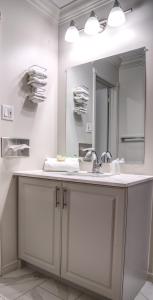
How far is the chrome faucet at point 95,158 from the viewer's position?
1.83 metres

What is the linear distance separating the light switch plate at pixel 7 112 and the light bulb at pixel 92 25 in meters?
0.93

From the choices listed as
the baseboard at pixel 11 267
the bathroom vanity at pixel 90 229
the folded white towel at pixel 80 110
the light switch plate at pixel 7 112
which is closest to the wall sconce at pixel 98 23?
the folded white towel at pixel 80 110

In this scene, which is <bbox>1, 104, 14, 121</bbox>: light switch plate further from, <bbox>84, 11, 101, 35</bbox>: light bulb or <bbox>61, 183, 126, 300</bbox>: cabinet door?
<bbox>84, 11, 101, 35</bbox>: light bulb

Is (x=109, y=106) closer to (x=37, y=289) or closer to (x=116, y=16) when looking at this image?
(x=116, y=16)

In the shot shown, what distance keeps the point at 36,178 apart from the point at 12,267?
804mm

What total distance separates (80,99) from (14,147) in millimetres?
794

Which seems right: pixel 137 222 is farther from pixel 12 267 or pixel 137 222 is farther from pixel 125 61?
pixel 125 61

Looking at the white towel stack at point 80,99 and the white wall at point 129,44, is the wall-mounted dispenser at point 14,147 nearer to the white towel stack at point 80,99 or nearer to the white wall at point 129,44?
the white towel stack at point 80,99

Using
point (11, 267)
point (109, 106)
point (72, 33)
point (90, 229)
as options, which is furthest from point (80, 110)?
point (11, 267)

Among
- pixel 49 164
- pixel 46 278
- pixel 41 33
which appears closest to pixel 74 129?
pixel 49 164

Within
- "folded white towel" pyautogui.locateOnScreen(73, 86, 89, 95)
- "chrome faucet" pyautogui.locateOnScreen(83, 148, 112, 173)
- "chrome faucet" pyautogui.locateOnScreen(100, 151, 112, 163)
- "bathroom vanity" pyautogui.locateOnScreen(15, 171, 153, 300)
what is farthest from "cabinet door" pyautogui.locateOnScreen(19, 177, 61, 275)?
"folded white towel" pyautogui.locateOnScreen(73, 86, 89, 95)

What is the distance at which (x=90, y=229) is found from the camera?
4.58ft

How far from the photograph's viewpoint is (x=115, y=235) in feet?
4.21

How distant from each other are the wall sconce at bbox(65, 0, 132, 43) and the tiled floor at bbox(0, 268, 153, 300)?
2051 millimetres
